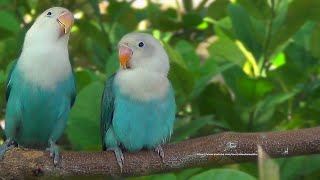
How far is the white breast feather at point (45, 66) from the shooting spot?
3.99ft

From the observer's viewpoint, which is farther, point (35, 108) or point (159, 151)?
point (35, 108)

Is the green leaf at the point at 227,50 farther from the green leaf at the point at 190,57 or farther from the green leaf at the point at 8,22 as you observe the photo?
the green leaf at the point at 8,22

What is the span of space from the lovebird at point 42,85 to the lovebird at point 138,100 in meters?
0.11

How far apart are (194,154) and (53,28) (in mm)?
457

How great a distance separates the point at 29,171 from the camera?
102 centimetres

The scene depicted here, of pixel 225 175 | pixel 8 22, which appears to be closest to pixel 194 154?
pixel 225 175

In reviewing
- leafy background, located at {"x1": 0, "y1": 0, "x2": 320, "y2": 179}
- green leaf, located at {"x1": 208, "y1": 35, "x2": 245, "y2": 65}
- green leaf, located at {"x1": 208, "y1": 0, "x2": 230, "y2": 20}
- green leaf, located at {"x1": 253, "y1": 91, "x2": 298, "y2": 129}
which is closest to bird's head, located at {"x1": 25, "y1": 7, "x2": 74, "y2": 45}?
leafy background, located at {"x1": 0, "y1": 0, "x2": 320, "y2": 179}

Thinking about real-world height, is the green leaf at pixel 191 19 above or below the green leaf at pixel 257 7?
below

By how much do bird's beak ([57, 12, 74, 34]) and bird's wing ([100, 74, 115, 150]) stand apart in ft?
0.50

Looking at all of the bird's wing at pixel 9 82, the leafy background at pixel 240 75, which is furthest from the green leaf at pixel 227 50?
the bird's wing at pixel 9 82

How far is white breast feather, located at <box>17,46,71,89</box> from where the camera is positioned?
122 centimetres

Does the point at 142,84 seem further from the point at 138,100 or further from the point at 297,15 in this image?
the point at 297,15

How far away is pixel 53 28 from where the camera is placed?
4.20 feet

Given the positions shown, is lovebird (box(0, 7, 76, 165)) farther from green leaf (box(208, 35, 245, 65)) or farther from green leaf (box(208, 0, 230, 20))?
green leaf (box(208, 0, 230, 20))
